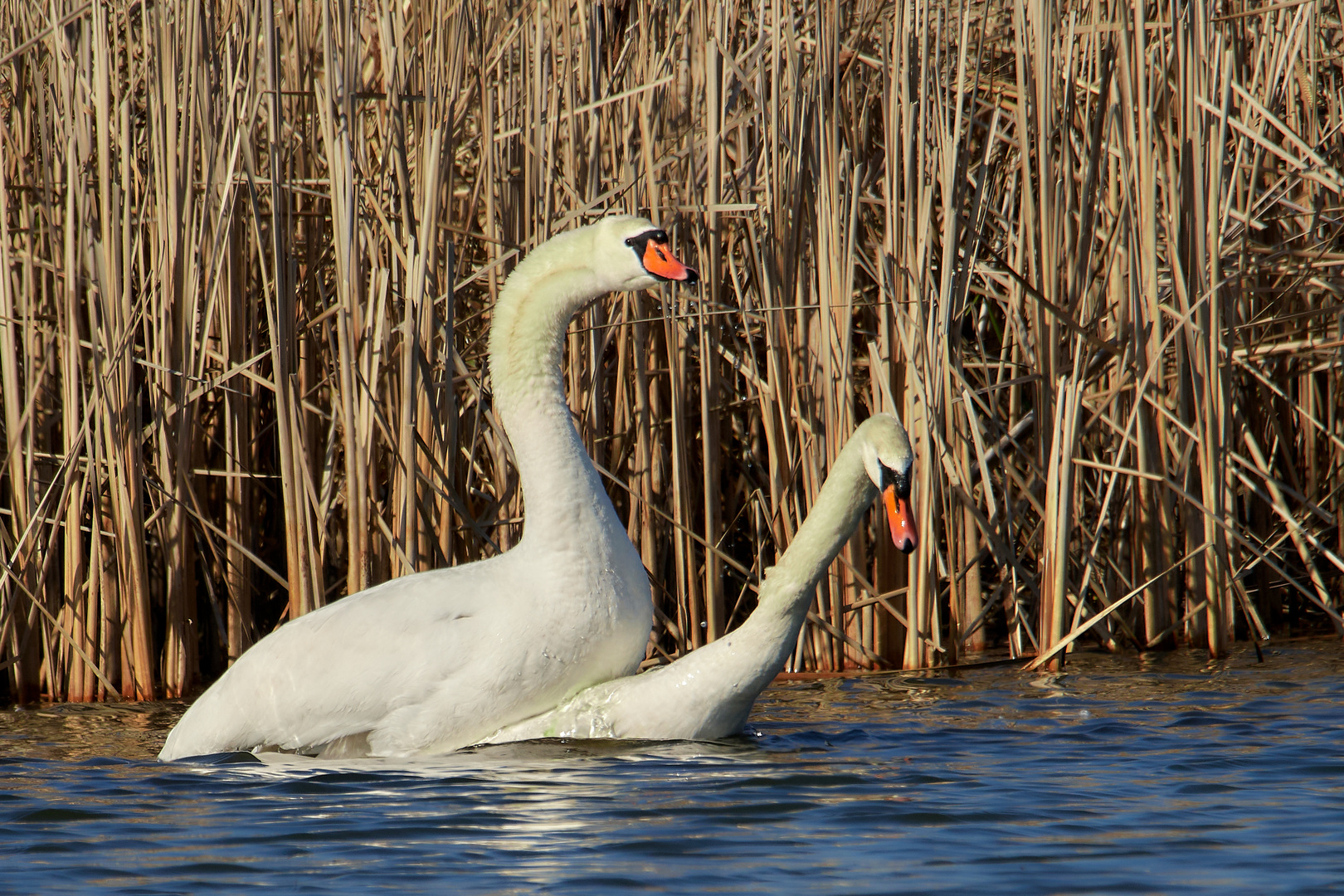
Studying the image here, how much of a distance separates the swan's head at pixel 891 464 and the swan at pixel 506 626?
67 cm

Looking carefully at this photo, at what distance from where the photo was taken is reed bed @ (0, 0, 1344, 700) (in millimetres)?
5789

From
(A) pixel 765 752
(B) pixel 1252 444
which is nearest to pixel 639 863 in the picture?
(A) pixel 765 752

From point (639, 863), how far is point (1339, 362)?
4066 millimetres

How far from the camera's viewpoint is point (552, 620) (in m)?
4.78

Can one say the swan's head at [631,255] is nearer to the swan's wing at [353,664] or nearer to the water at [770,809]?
the swan's wing at [353,664]

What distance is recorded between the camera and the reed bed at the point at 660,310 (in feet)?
19.0

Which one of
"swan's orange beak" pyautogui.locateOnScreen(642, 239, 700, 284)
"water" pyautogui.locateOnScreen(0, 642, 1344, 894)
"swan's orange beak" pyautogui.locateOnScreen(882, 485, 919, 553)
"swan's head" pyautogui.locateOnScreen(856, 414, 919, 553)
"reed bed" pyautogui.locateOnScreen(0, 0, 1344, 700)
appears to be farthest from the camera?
"reed bed" pyautogui.locateOnScreen(0, 0, 1344, 700)

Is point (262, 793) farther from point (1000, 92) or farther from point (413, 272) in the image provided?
point (1000, 92)

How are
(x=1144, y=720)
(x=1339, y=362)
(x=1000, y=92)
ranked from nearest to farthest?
(x=1144, y=720) < (x=1339, y=362) < (x=1000, y=92)

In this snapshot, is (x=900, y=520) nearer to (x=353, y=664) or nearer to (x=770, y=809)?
(x=770, y=809)

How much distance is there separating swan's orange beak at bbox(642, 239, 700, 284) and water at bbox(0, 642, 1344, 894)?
133 cm

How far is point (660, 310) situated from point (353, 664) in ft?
7.15

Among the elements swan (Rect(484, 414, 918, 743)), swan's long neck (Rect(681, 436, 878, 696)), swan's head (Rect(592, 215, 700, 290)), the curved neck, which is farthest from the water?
swan's head (Rect(592, 215, 700, 290))

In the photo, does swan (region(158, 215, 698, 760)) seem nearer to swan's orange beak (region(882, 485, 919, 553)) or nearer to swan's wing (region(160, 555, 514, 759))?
swan's wing (region(160, 555, 514, 759))
